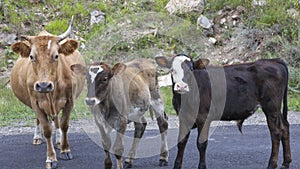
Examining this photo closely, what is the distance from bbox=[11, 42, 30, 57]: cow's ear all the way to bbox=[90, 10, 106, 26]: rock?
457 inches

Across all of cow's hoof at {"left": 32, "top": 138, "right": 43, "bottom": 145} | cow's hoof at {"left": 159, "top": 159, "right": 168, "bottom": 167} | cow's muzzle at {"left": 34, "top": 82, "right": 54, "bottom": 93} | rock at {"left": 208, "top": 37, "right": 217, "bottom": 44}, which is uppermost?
cow's muzzle at {"left": 34, "top": 82, "right": 54, "bottom": 93}

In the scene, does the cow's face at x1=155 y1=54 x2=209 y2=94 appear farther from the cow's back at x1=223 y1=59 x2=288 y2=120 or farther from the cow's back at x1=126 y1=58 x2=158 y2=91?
the cow's back at x1=126 y1=58 x2=158 y2=91

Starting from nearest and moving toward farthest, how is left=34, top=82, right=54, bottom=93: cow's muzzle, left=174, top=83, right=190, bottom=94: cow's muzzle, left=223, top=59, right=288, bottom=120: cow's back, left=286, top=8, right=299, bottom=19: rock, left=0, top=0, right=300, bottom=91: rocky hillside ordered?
1. left=174, top=83, right=190, bottom=94: cow's muzzle
2. left=223, top=59, right=288, bottom=120: cow's back
3. left=34, top=82, right=54, bottom=93: cow's muzzle
4. left=0, top=0, right=300, bottom=91: rocky hillside
5. left=286, top=8, right=299, bottom=19: rock

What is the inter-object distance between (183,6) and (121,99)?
1283 centimetres

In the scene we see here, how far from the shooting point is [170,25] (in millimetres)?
18188

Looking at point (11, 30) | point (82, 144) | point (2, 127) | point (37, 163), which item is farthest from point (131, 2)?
point (37, 163)

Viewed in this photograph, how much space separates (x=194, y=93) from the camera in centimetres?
892

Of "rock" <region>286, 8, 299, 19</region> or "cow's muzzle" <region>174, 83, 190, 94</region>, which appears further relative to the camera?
"rock" <region>286, 8, 299, 19</region>

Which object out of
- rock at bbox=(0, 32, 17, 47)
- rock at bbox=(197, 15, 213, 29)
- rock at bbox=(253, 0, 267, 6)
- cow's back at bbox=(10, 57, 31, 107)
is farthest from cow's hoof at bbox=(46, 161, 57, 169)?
rock at bbox=(253, 0, 267, 6)

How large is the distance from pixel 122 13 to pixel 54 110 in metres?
12.1

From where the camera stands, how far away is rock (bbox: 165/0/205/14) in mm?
21531

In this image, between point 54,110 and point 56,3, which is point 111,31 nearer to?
point 56,3

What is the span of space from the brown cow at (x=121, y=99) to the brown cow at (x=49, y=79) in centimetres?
72

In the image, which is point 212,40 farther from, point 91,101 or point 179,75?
point 91,101
